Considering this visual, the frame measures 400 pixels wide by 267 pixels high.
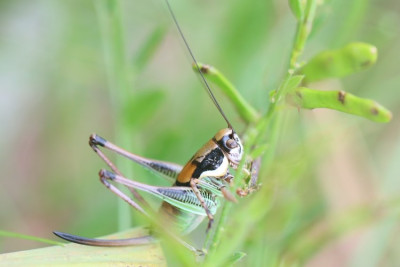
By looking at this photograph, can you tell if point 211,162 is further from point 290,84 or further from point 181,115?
point 181,115

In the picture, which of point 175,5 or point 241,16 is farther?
point 175,5

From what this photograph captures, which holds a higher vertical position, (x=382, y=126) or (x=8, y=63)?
(x=8, y=63)

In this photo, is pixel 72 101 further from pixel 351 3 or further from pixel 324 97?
pixel 324 97

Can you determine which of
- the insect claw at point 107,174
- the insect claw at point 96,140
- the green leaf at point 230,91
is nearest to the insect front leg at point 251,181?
the green leaf at point 230,91

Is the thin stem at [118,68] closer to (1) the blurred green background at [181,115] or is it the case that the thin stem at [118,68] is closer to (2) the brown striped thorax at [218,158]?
(1) the blurred green background at [181,115]

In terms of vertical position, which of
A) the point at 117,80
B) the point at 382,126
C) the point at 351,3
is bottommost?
the point at 382,126

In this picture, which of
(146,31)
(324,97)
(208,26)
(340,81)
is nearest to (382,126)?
(340,81)
